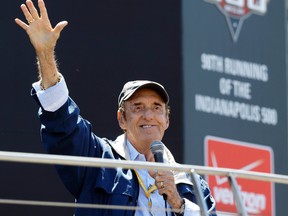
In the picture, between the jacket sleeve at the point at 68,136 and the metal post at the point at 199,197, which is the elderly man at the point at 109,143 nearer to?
the jacket sleeve at the point at 68,136

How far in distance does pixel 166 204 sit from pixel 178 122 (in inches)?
60.0

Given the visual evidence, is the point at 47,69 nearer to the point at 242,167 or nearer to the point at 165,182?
the point at 165,182

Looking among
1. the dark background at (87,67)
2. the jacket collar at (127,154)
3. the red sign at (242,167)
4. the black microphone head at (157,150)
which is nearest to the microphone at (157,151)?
the black microphone head at (157,150)

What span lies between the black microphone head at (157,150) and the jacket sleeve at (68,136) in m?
0.21

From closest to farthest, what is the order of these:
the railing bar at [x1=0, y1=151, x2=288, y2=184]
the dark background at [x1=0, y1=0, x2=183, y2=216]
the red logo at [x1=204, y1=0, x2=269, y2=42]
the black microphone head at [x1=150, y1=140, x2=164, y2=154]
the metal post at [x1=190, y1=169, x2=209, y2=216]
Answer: the railing bar at [x1=0, y1=151, x2=288, y2=184], the metal post at [x1=190, y1=169, x2=209, y2=216], the black microphone head at [x1=150, y1=140, x2=164, y2=154], the dark background at [x1=0, y1=0, x2=183, y2=216], the red logo at [x1=204, y1=0, x2=269, y2=42]

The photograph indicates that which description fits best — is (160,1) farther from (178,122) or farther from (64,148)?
(64,148)

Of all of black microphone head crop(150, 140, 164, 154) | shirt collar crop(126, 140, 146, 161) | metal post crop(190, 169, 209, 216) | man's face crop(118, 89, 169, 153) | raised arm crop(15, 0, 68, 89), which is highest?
raised arm crop(15, 0, 68, 89)

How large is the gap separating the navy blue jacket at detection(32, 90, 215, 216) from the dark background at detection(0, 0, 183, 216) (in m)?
0.91

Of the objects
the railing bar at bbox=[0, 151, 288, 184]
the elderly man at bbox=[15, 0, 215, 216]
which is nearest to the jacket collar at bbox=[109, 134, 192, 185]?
the elderly man at bbox=[15, 0, 215, 216]

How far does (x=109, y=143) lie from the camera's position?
3.18 m

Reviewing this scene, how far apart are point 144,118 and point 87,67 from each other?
113 cm

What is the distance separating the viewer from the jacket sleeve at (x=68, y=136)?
2.96 metres

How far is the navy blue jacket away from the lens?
2971mm

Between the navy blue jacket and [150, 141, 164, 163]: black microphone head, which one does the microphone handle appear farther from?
the navy blue jacket
